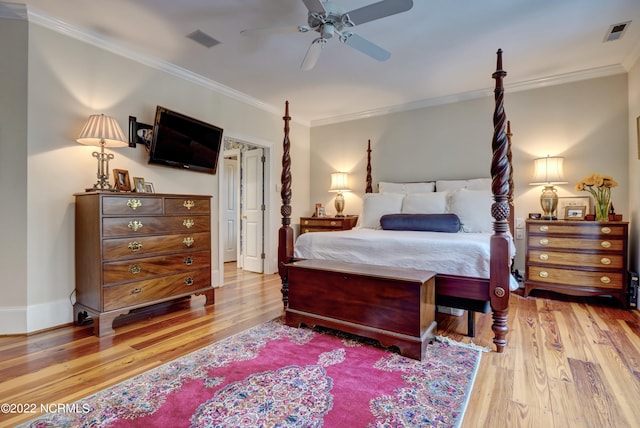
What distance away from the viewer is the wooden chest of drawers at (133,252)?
8.16 ft

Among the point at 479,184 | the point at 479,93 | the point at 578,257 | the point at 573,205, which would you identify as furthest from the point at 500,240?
the point at 479,93

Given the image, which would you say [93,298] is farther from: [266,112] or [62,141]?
[266,112]

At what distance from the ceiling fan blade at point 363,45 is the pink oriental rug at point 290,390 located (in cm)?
228

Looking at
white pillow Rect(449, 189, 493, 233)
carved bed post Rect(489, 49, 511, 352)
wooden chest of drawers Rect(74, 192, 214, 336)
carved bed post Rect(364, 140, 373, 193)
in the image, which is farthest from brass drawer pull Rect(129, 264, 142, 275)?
carved bed post Rect(364, 140, 373, 193)

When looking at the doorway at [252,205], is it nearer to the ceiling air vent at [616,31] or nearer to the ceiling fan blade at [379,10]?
the ceiling fan blade at [379,10]

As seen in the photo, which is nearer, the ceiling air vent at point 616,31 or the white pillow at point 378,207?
the ceiling air vent at point 616,31

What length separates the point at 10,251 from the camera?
2.50 m

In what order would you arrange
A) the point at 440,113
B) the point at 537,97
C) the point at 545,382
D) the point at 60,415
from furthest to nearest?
the point at 440,113 < the point at 537,97 < the point at 545,382 < the point at 60,415

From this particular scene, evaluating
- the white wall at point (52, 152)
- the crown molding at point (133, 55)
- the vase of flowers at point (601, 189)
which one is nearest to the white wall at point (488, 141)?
the vase of flowers at point (601, 189)

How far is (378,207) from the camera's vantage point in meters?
4.02

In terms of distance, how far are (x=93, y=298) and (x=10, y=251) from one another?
2.42ft

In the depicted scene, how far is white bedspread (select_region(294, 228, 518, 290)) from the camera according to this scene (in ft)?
7.55

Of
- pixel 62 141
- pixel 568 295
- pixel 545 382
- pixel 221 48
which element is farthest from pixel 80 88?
pixel 568 295

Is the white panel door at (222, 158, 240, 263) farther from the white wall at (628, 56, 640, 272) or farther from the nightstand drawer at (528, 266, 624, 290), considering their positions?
the white wall at (628, 56, 640, 272)
